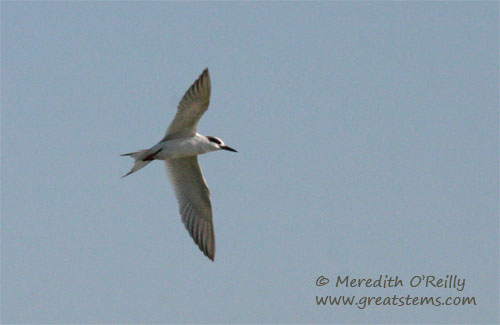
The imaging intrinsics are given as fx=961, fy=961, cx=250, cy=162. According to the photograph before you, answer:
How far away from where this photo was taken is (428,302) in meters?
17.7

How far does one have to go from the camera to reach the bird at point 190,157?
1672 centimetres

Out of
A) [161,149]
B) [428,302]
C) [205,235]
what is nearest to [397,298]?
[428,302]

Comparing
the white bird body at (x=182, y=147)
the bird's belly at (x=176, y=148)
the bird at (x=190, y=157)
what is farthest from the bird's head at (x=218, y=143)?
the bird's belly at (x=176, y=148)

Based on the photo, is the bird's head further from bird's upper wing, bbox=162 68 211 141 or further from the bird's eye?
bird's upper wing, bbox=162 68 211 141

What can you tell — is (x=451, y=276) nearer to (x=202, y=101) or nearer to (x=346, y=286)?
(x=346, y=286)

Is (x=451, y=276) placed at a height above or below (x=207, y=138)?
below

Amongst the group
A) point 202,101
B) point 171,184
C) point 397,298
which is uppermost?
point 202,101

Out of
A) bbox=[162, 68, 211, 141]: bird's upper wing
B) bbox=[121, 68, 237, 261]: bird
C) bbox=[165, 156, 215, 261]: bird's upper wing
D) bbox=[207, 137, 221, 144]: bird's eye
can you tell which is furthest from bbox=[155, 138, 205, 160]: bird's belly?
bbox=[165, 156, 215, 261]: bird's upper wing

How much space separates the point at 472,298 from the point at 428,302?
39.5 inches

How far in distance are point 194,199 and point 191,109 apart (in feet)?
7.60

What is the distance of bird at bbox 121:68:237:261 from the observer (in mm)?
16719

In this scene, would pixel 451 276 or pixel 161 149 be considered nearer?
pixel 161 149

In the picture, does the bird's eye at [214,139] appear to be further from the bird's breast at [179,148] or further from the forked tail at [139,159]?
the forked tail at [139,159]

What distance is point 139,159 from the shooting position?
56.7 feet
